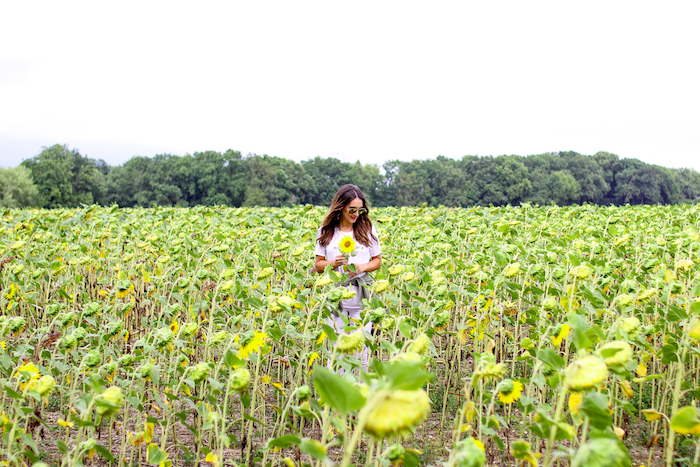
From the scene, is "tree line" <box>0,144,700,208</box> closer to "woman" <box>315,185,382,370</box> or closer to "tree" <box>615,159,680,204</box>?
"tree" <box>615,159,680,204</box>

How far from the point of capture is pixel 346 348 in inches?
60.5

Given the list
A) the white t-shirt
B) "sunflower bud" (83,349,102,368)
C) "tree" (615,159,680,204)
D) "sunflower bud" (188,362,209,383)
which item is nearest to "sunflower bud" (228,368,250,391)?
"sunflower bud" (188,362,209,383)

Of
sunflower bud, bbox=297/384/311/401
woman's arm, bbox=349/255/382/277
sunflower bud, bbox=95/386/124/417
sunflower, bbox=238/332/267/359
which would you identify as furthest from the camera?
woman's arm, bbox=349/255/382/277

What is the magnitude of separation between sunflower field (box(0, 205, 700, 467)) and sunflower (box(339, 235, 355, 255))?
0.84ft

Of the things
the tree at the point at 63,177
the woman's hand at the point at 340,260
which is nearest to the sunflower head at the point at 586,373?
the woman's hand at the point at 340,260

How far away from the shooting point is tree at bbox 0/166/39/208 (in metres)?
35.3

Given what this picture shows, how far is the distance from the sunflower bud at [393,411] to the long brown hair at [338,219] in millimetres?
2593

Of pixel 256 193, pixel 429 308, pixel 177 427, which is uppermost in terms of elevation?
pixel 256 193

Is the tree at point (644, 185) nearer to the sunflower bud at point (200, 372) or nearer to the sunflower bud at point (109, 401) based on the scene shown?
the sunflower bud at point (200, 372)

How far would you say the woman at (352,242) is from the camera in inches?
133

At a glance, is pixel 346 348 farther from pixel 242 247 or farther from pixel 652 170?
pixel 652 170

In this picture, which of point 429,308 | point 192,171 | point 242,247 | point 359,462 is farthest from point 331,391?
point 192,171

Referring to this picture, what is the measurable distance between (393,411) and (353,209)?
2569 mm

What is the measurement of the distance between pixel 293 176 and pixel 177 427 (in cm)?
5229
